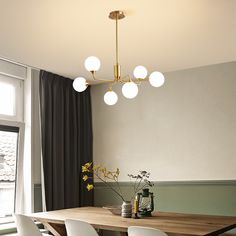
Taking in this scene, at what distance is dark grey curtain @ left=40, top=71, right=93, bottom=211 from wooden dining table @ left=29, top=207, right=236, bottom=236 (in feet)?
3.01

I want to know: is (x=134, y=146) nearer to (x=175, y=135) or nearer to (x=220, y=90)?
(x=175, y=135)

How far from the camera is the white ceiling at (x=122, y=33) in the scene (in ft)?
10.2

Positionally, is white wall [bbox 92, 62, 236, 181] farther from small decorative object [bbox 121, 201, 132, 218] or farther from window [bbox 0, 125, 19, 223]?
small decorative object [bbox 121, 201, 132, 218]

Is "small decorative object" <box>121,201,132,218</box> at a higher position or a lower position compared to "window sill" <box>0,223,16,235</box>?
→ higher

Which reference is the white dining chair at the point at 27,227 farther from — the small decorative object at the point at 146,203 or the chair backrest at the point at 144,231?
the chair backrest at the point at 144,231

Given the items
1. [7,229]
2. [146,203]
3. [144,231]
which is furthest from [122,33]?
[7,229]

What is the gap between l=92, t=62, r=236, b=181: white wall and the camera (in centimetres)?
471

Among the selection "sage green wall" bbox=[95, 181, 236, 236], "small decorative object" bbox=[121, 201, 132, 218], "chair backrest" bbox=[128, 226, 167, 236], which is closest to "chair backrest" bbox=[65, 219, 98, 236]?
"chair backrest" bbox=[128, 226, 167, 236]

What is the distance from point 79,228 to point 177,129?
7.60 feet

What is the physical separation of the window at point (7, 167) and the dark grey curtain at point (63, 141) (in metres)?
0.38

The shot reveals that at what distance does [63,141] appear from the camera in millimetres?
5223

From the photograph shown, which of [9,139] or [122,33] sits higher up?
[122,33]

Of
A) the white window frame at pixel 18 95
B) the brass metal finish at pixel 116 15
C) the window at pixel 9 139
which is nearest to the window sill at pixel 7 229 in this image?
the window at pixel 9 139

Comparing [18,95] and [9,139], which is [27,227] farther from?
[18,95]
